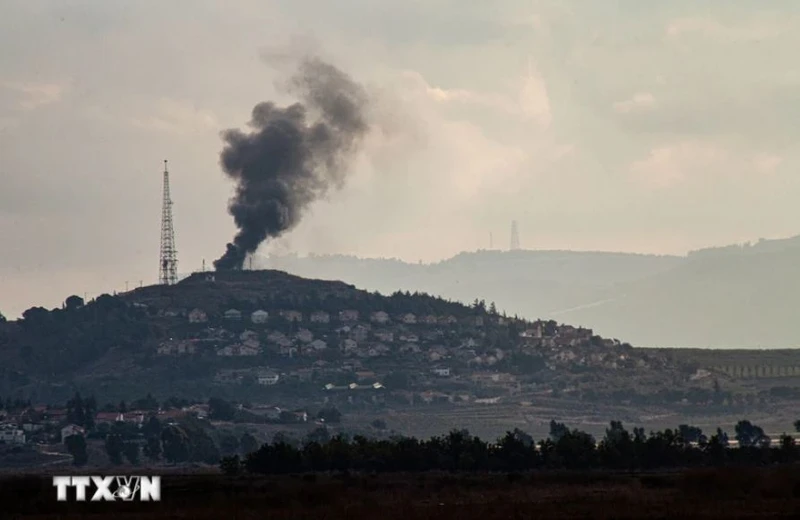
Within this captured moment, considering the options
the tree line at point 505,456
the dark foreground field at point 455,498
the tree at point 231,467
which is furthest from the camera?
the tree at point 231,467

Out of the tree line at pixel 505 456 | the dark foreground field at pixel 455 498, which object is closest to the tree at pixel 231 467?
the tree line at pixel 505 456

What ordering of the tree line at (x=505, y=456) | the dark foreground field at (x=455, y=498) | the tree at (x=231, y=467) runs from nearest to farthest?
the dark foreground field at (x=455, y=498), the tree line at (x=505, y=456), the tree at (x=231, y=467)

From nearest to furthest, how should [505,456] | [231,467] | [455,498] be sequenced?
[455,498], [505,456], [231,467]

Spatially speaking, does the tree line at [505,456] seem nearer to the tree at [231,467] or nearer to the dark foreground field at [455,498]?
the tree at [231,467]

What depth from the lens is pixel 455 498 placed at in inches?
4102

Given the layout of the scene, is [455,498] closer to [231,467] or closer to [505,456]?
[505,456]

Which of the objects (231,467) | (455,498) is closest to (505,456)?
(231,467)

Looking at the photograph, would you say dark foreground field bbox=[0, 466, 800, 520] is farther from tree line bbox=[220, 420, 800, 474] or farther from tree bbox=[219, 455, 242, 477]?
tree bbox=[219, 455, 242, 477]

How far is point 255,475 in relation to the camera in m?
138

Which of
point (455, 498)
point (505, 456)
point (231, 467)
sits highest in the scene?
point (505, 456)

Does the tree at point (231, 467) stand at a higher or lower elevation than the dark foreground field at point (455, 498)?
higher

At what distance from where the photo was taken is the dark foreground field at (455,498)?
90.2 meters

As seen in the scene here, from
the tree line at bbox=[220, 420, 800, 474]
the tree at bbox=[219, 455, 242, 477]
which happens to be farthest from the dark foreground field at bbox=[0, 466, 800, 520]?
the tree at bbox=[219, 455, 242, 477]

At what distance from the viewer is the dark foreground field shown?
90250 mm
